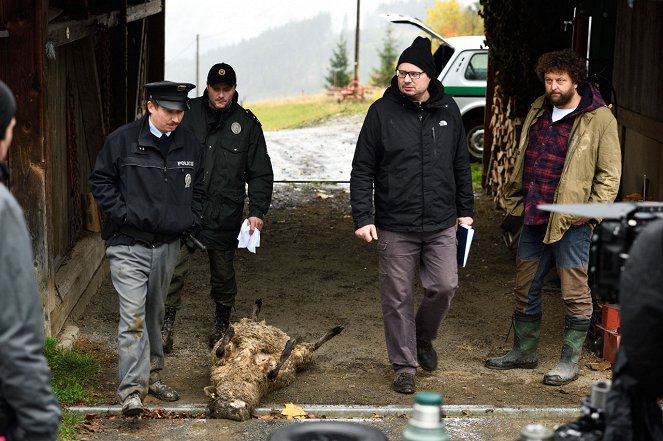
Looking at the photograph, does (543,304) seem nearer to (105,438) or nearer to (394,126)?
(394,126)

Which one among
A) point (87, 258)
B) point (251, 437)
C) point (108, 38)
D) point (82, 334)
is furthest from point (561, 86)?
point (108, 38)

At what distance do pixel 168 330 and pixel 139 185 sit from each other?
1781 millimetres

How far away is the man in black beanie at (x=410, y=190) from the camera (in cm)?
691

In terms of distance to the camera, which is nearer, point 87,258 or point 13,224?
point 13,224

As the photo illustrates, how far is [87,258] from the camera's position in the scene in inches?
374

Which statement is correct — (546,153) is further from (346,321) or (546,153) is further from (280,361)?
(346,321)

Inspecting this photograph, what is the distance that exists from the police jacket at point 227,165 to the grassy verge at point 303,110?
22473mm

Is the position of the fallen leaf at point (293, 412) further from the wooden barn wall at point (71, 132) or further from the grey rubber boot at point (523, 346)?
the wooden barn wall at point (71, 132)

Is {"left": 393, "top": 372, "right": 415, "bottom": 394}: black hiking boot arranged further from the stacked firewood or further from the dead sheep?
the stacked firewood

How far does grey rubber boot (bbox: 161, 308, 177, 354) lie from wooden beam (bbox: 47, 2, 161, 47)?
2.12m

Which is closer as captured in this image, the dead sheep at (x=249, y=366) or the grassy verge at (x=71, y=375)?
the dead sheep at (x=249, y=366)

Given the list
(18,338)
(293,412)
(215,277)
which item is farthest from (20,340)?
(215,277)

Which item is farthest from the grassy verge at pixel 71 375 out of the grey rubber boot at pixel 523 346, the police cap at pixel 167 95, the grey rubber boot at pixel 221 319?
the grey rubber boot at pixel 523 346

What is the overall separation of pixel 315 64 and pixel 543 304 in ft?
355
